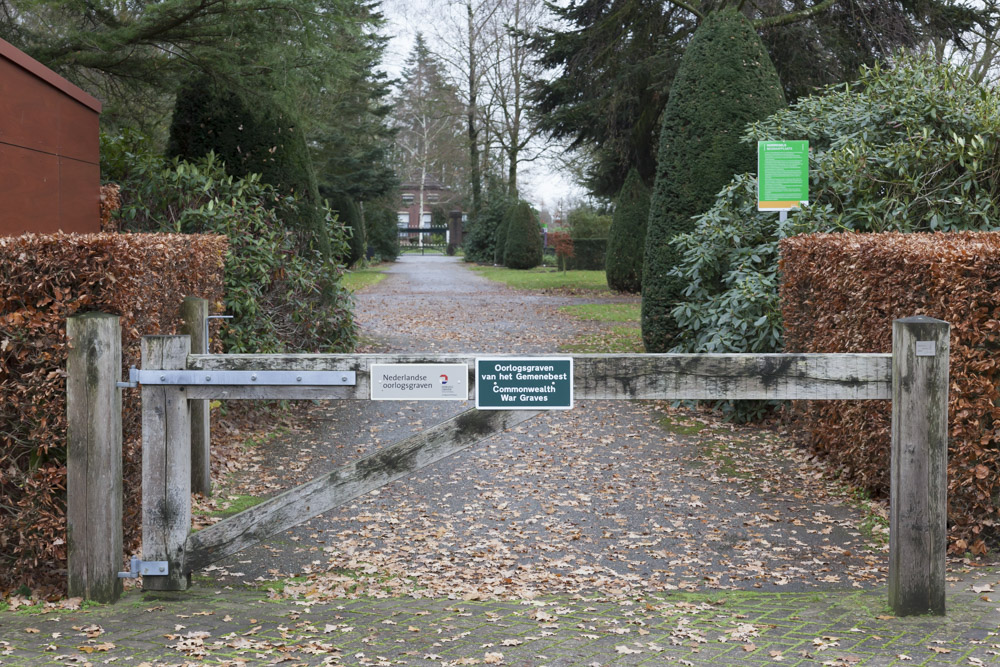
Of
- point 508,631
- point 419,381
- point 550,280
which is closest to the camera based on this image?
point 508,631

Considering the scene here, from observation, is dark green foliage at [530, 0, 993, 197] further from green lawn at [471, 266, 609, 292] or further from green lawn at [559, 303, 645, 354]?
green lawn at [559, 303, 645, 354]

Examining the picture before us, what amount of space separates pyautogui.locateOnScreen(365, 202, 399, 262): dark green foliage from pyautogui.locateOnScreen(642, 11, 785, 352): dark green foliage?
1605 inches

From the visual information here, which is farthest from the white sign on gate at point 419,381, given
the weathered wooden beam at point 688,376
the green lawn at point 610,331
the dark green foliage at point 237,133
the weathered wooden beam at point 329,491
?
the green lawn at point 610,331

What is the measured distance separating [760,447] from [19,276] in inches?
239

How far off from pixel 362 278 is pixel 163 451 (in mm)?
31059

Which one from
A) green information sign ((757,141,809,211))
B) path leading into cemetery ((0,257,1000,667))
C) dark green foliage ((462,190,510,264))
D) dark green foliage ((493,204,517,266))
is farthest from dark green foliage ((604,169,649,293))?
dark green foliage ((462,190,510,264))

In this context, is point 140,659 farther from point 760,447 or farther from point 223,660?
point 760,447

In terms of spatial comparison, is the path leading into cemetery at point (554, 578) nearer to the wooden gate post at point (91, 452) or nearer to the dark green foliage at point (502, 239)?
the wooden gate post at point (91, 452)

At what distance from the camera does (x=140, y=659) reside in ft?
12.3

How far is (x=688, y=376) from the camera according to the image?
14.3 feet

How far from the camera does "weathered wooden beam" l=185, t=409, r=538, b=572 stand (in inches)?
172

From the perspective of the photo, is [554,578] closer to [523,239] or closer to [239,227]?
[239,227]

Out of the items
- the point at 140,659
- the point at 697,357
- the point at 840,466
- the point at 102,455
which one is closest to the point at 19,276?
the point at 102,455

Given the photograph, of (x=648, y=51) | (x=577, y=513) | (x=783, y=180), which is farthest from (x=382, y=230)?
(x=577, y=513)
